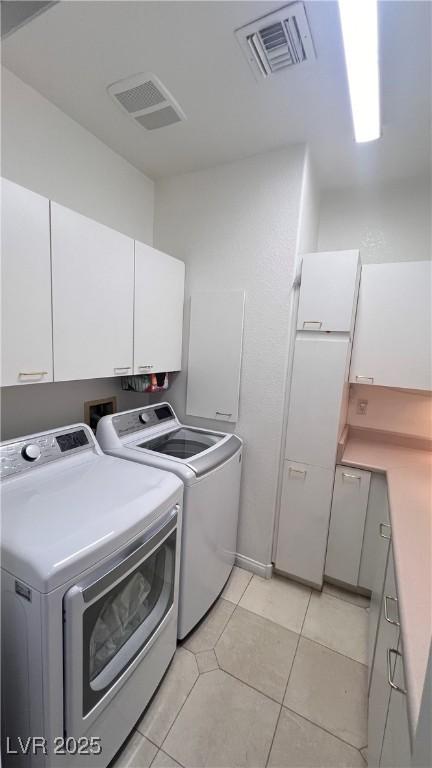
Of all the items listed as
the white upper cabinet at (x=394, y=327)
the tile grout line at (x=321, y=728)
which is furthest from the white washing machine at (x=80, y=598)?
the white upper cabinet at (x=394, y=327)

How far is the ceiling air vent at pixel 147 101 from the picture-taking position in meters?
1.41

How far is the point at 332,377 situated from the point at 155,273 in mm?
1241

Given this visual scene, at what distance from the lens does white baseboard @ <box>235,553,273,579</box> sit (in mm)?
2078

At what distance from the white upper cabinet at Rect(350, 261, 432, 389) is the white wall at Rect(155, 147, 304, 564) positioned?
0.49 m

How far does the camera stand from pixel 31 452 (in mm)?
1291

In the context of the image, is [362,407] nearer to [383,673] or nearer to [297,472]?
[297,472]

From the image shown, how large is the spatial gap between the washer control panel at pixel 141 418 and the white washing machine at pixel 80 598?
0.40 m

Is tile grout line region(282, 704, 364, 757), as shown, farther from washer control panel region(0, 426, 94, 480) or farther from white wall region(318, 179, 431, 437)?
white wall region(318, 179, 431, 437)

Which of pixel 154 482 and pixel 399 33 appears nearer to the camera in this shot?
pixel 399 33

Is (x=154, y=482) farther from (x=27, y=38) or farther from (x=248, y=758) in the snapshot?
(x=27, y=38)

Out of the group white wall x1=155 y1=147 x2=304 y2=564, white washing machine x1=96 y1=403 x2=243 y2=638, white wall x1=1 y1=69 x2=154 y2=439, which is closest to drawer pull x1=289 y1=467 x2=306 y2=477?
white wall x1=155 y1=147 x2=304 y2=564

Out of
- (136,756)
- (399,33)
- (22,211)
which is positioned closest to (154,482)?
(136,756)

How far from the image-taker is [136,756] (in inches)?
45.9
